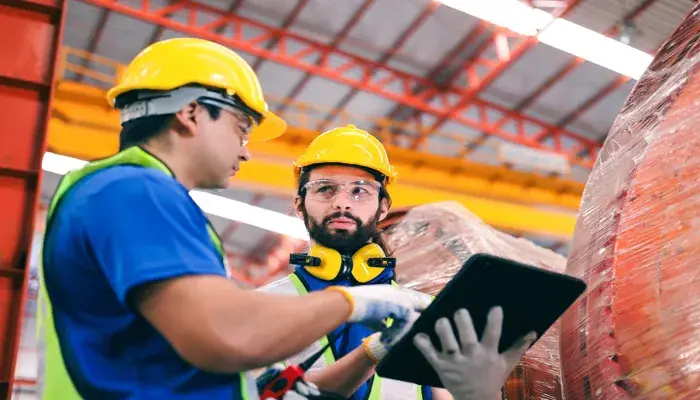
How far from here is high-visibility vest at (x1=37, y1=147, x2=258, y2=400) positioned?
132 centimetres

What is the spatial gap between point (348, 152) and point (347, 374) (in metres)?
1.19

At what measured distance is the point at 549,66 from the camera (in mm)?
12164

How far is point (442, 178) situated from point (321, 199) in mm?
6636

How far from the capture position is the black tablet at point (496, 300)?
150 centimetres

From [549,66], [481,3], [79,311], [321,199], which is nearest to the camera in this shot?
[79,311]

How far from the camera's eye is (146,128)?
4.89 feet

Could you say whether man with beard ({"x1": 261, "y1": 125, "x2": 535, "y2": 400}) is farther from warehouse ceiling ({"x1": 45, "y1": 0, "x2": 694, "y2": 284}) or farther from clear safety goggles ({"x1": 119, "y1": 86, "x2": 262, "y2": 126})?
warehouse ceiling ({"x1": 45, "y1": 0, "x2": 694, "y2": 284})

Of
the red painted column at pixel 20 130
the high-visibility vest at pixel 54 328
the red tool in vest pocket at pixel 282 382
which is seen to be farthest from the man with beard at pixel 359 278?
the red painted column at pixel 20 130

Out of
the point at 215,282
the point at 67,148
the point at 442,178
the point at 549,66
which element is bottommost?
the point at 215,282

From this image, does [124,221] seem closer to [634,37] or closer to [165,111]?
[165,111]

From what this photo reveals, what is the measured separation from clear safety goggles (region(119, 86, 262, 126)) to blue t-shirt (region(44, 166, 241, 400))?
0.21m

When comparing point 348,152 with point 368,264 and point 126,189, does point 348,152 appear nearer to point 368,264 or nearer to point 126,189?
point 368,264

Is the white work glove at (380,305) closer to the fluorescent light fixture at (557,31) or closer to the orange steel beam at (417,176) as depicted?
the orange steel beam at (417,176)

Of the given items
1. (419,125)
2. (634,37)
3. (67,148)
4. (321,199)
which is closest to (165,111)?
(321,199)
